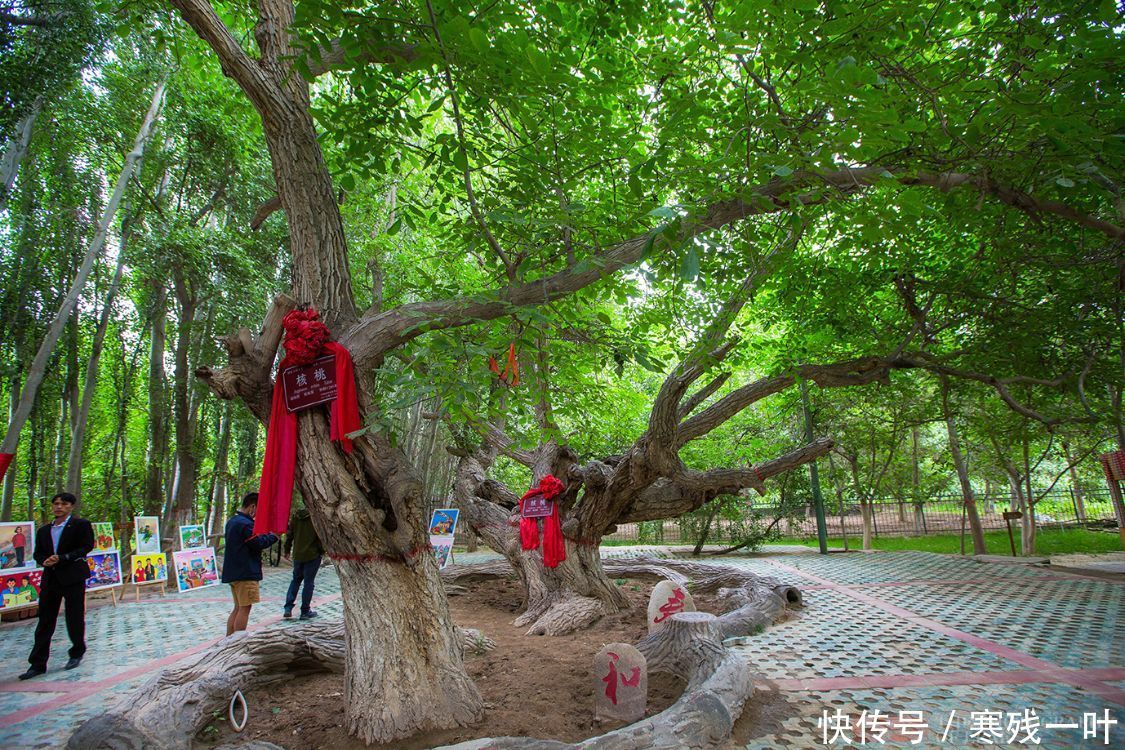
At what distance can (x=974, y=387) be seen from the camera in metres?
8.41

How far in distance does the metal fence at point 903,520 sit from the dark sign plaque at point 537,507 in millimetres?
9201

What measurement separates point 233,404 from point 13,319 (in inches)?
173

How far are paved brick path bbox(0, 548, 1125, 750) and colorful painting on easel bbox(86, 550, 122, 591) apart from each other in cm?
40

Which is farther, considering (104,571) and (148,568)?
(148,568)

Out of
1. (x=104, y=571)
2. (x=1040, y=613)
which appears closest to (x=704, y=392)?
(x=1040, y=613)

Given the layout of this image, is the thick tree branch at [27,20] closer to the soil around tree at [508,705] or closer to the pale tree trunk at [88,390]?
the pale tree trunk at [88,390]

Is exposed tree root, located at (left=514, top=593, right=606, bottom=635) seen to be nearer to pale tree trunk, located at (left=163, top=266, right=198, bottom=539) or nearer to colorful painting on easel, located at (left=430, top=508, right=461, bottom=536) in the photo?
colorful painting on easel, located at (left=430, top=508, right=461, bottom=536)

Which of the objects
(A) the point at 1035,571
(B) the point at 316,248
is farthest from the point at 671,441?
(A) the point at 1035,571

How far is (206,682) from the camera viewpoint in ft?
11.7

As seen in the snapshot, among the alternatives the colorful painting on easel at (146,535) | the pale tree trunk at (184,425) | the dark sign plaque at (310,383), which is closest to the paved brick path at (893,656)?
the colorful painting on easel at (146,535)

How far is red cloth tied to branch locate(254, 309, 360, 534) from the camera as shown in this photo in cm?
320

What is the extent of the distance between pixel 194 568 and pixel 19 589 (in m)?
2.82

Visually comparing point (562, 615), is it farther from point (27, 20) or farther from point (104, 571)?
point (27, 20)

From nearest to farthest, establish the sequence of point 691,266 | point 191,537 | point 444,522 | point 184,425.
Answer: point 691,266 → point 444,522 → point 191,537 → point 184,425
